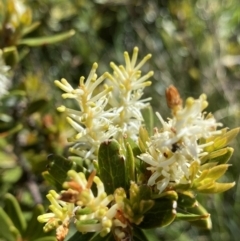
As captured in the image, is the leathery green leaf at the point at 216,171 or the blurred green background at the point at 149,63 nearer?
the leathery green leaf at the point at 216,171

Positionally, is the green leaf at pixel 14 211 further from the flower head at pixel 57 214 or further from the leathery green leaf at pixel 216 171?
the leathery green leaf at pixel 216 171

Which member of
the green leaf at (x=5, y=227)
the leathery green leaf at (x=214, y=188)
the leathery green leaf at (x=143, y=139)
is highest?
the leathery green leaf at (x=143, y=139)

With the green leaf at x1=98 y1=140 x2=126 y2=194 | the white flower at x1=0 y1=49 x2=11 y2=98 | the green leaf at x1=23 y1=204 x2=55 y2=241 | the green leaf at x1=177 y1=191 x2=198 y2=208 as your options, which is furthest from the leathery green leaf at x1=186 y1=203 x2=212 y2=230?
the white flower at x1=0 y1=49 x2=11 y2=98

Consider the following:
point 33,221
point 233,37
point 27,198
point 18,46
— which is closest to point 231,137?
point 33,221

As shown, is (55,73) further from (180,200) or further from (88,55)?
(180,200)

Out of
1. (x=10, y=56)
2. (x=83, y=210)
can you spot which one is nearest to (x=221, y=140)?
(x=83, y=210)

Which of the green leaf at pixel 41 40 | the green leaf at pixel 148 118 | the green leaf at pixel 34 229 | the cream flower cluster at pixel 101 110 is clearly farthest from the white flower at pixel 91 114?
the green leaf at pixel 41 40
